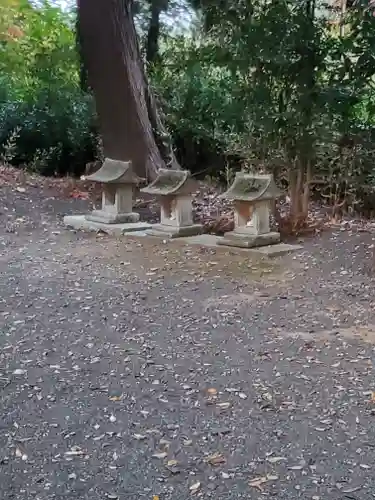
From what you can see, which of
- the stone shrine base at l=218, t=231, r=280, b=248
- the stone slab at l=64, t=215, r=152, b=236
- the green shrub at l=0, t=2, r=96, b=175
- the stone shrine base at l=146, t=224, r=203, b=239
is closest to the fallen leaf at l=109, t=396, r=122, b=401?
the stone shrine base at l=218, t=231, r=280, b=248

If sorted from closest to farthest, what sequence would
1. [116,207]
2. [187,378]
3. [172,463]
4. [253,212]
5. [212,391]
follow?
[172,463], [212,391], [187,378], [253,212], [116,207]

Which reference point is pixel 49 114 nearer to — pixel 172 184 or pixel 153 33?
pixel 153 33

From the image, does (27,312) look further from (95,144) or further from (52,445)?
(95,144)

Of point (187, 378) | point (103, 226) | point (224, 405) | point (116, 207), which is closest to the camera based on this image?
point (224, 405)

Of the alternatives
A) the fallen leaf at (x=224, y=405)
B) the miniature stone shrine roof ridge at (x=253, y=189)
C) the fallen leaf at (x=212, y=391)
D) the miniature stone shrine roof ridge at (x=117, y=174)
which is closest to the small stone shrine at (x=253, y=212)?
the miniature stone shrine roof ridge at (x=253, y=189)

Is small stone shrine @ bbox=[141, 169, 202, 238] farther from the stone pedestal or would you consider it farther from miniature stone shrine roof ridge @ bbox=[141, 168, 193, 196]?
the stone pedestal

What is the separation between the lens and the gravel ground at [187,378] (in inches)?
78.9

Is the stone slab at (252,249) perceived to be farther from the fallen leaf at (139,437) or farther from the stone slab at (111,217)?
the fallen leaf at (139,437)

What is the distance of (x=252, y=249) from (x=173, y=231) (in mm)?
736

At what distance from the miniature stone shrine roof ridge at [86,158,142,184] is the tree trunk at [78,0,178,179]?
0.83m

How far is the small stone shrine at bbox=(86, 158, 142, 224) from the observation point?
5777 mm

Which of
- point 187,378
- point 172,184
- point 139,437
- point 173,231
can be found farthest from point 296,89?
point 139,437

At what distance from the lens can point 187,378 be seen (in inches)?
107

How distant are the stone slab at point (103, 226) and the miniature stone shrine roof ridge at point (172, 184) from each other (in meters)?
0.37
